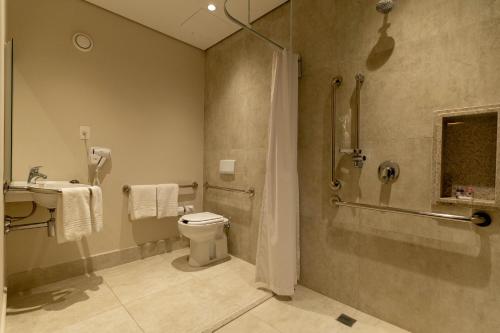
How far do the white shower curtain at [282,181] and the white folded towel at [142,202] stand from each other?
132 cm

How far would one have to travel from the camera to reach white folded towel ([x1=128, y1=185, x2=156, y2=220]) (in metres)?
2.46

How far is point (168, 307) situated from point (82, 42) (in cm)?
241

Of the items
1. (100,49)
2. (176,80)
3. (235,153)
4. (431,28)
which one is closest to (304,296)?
(235,153)

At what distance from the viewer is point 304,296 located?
1.92m

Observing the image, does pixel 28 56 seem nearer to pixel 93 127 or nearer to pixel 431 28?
pixel 93 127

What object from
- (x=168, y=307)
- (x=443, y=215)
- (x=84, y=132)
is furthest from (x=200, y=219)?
(x=443, y=215)

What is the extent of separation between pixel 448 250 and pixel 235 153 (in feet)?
6.41

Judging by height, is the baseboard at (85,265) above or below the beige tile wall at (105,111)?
below

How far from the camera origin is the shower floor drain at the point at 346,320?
5.24ft

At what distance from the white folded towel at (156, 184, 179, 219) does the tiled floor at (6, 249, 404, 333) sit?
0.63 meters

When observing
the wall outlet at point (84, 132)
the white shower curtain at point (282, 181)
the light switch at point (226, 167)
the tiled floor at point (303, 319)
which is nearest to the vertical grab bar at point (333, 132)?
the white shower curtain at point (282, 181)

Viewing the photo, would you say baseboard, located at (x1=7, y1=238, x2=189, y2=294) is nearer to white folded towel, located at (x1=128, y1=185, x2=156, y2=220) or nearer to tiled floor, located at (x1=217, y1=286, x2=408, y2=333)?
white folded towel, located at (x1=128, y1=185, x2=156, y2=220)

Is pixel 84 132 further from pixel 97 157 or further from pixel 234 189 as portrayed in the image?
pixel 234 189

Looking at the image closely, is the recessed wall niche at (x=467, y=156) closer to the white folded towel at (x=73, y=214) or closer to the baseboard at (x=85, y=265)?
the white folded towel at (x=73, y=214)
